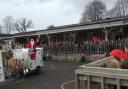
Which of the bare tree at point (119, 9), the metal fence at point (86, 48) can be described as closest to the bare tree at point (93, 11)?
the bare tree at point (119, 9)

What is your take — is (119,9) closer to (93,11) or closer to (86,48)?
(93,11)

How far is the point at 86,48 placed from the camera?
30.0 metres

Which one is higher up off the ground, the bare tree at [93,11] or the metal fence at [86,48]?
the bare tree at [93,11]

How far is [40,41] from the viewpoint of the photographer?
143ft

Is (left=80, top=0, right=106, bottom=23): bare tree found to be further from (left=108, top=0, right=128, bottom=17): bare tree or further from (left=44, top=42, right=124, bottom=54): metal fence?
(left=44, top=42, right=124, bottom=54): metal fence

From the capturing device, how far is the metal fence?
27273 millimetres

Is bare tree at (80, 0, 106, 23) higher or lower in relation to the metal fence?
higher

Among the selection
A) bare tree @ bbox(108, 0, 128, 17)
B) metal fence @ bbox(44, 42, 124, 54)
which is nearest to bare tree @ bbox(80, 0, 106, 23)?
bare tree @ bbox(108, 0, 128, 17)

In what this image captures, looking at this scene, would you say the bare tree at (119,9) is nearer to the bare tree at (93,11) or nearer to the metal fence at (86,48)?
the bare tree at (93,11)

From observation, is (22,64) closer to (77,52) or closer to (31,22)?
(77,52)

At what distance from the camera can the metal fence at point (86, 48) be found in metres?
27.3

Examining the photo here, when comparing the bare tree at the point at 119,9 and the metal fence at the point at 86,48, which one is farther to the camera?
the bare tree at the point at 119,9

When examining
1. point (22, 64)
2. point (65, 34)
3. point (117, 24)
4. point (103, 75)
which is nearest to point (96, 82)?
point (103, 75)

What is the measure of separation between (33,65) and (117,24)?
1140 centimetres
